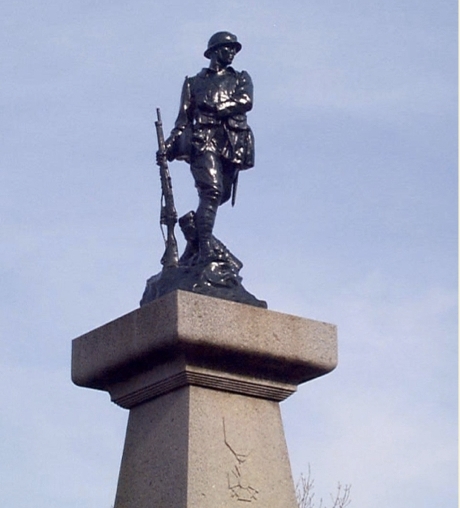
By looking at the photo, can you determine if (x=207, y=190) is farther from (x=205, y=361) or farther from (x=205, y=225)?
(x=205, y=361)

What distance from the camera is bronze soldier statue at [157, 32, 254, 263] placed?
8547 mm

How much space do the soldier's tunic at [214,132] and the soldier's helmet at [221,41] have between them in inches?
6.1

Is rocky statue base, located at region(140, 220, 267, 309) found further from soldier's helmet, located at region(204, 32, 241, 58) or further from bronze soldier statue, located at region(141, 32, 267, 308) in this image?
soldier's helmet, located at region(204, 32, 241, 58)

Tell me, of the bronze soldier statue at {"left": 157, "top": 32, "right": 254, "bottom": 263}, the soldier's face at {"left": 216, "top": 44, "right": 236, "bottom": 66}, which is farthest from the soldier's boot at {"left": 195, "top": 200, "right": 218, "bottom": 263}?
the soldier's face at {"left": 216, "top": 44, "right": 236, "bottom": 66}

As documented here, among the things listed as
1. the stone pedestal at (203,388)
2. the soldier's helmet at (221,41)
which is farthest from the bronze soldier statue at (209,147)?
the stone pedestal at (203,388)

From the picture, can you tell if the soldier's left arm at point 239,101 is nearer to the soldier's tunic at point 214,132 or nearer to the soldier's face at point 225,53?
the soldier's tunic at point 214,132

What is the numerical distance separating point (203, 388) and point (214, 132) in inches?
60.3

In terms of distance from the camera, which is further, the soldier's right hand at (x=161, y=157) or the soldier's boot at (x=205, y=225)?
the soldier's right hand at (x=161, y=157)

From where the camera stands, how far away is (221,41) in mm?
8688

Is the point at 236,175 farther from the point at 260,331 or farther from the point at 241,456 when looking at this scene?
the point at 241,456

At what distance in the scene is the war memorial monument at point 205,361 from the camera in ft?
25.5

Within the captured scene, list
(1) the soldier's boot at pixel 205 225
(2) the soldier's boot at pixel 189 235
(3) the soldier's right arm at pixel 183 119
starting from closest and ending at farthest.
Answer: (1) the soldier's boot at pixel 205 225 → (2) the soldier's boot at pixel 189 235 → (3) the soldier's right arm at pixel 183 119

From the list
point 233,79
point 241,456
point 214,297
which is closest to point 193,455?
point 241,456

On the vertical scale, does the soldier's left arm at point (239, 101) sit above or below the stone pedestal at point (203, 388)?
above
